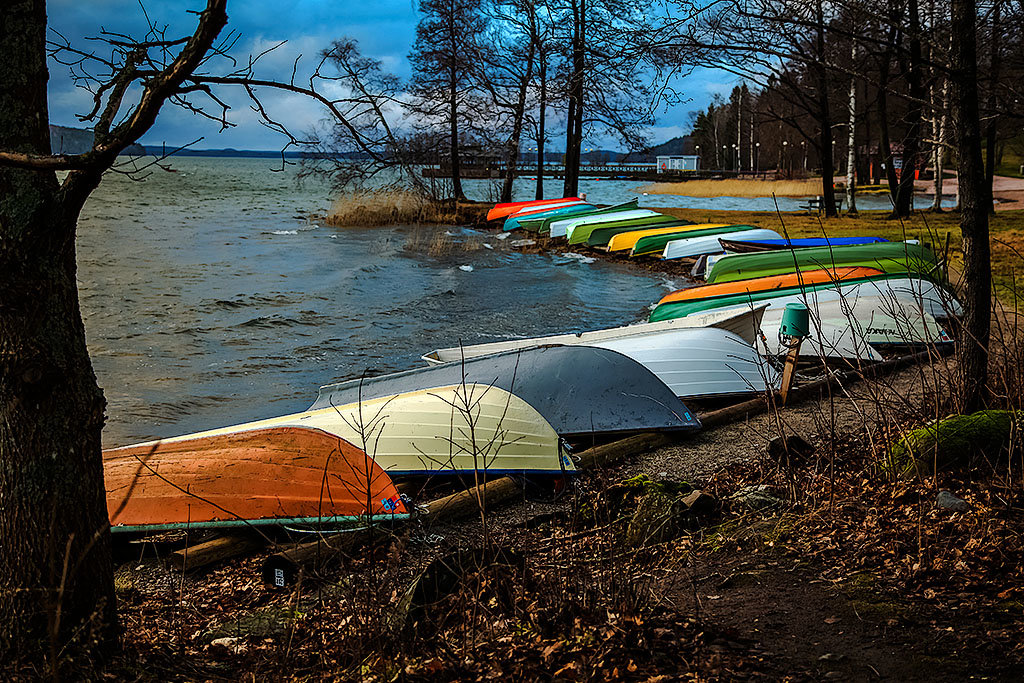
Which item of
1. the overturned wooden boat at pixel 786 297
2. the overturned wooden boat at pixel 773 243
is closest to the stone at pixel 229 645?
the overturned wooden boat at pixel 786 297

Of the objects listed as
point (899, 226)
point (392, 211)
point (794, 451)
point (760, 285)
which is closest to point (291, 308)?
point (760, 285)

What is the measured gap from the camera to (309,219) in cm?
3472

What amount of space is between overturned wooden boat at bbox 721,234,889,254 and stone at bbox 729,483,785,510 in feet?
33.4

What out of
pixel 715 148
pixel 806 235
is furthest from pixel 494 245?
pixel 715 148

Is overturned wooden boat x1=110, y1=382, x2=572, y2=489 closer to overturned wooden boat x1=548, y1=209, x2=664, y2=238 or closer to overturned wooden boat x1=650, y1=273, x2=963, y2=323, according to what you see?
overturned wooden boat x1=650, y1=273, x2=963, y2=323

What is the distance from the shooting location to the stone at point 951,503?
3.83 m

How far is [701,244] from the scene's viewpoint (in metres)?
17.6

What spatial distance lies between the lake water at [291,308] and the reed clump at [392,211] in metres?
1.91

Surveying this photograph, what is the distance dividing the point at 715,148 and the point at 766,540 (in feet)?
288

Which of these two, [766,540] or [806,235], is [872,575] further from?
[806,235]

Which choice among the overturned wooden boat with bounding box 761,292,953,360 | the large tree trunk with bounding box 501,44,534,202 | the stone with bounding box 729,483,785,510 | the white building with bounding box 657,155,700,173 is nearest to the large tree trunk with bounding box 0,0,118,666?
the stone with bounding box 729,483,785,510

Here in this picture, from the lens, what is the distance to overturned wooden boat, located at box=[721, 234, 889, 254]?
14.7m

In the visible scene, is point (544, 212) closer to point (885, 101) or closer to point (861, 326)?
point (885, 101)

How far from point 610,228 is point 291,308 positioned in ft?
31.1
